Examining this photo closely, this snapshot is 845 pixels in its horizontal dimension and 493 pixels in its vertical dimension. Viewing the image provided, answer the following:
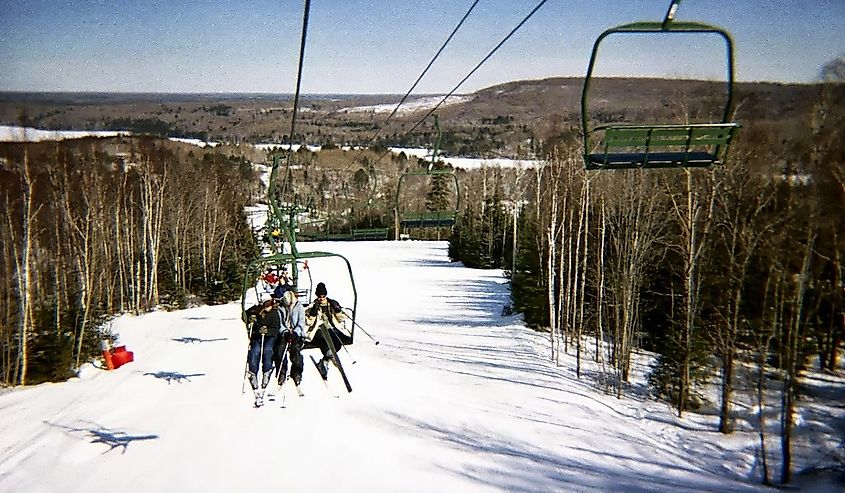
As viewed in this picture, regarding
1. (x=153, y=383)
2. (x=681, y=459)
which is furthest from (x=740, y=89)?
(x=153, y=383)

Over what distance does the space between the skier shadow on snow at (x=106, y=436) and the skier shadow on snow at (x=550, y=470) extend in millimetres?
5896

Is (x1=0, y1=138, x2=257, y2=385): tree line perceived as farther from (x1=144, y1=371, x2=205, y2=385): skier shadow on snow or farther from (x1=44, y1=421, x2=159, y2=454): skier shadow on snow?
(x1=44, y1=421, x2=159, y2=454): skier shadow on snow

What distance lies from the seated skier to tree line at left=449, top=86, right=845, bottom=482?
894 centimetres

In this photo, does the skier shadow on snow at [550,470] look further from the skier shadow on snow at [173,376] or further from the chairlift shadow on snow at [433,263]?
the chairlift shadow on snow at [433,263]

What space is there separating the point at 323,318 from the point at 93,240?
20714 millimetres

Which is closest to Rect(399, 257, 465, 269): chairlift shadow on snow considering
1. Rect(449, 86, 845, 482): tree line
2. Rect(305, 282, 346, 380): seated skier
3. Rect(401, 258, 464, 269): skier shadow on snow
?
Rect(401, 258, 464, 269): skier shadow on snow

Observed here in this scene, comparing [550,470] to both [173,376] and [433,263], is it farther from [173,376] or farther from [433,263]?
[433,263]

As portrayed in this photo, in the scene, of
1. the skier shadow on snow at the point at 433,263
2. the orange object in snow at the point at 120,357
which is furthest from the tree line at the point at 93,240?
the skier shadow on snow at the point at 433,263

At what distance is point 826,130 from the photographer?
13.1 m

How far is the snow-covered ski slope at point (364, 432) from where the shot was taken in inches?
478

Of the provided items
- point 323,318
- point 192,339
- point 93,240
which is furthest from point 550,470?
point 93,240

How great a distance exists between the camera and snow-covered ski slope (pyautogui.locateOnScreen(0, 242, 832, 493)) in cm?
1214

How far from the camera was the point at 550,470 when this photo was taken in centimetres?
1282

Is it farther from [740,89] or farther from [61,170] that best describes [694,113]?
[61,170]
